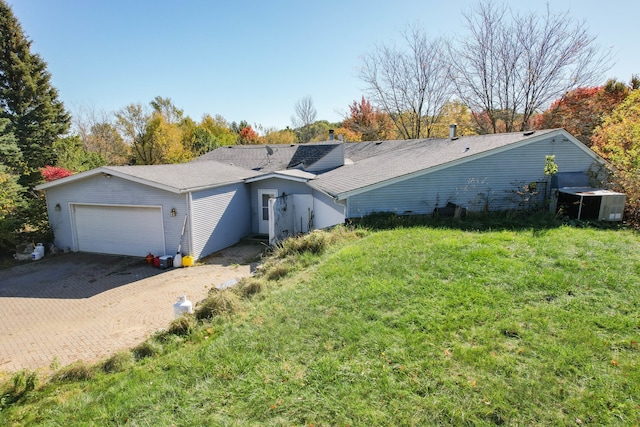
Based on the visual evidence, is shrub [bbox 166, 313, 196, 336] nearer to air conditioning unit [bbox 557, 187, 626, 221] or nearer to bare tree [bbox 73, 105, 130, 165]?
air conditioning unit [bbox 557, 187, 626, 221]

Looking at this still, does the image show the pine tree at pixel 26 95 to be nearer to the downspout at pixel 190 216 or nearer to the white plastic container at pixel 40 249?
the white plastic container at pixel 40 249

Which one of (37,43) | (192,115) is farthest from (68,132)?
(192,115)

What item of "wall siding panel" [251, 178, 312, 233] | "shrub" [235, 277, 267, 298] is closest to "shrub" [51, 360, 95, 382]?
"shrub" [235, 277, 267, 298]

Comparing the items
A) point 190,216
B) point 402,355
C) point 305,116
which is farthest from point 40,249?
point 305,116

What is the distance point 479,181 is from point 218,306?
386 inches

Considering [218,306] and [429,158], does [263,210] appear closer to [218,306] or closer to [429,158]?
[429,158]

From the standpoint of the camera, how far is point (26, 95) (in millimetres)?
25562

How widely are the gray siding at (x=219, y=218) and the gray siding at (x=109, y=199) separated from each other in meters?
0.53

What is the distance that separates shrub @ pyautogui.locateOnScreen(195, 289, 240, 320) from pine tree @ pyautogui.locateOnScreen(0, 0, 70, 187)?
25320 mm

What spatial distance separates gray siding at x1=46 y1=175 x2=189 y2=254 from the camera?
39.9 ft

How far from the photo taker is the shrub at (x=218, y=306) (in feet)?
21.7

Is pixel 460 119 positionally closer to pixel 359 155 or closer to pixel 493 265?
pixel 359 155

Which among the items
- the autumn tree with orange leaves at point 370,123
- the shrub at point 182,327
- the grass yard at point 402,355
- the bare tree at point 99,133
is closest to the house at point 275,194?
the grass yard at point 402,355

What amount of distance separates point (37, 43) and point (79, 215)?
72.6 feet
